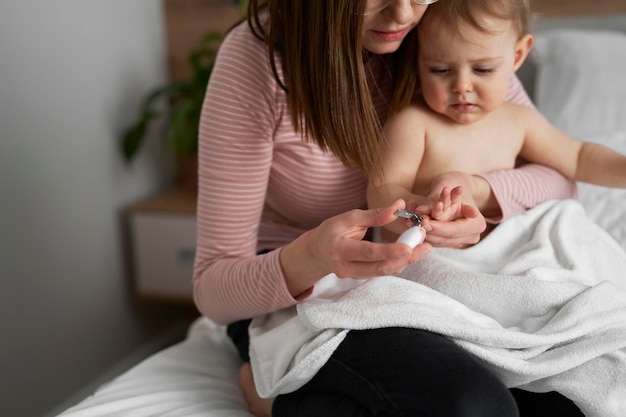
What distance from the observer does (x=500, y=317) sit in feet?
2.76

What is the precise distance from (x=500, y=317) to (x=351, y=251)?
250 mm

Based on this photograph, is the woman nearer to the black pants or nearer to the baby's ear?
the black pants

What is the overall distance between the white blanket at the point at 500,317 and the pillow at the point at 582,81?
1.94 feet

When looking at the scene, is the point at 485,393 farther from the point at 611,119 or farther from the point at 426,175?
the point at 611,119

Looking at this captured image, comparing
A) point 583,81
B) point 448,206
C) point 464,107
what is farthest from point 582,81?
point 448,206

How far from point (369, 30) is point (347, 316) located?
37cm

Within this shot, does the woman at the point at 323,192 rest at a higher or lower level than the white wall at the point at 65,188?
higher

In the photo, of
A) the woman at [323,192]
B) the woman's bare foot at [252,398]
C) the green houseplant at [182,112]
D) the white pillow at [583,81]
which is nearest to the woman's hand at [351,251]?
the woman at [323,192]

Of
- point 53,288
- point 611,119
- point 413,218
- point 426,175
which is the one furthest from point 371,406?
point 53,288

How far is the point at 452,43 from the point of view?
0.90 m

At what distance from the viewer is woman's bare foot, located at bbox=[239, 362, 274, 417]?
954 millimetres

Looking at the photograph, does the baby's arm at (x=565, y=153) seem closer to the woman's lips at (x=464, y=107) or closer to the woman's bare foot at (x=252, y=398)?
the woman's lips at (x=464, y=107)

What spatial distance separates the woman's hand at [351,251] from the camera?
681mm

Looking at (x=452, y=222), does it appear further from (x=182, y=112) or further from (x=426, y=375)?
(x=182, y=112)
